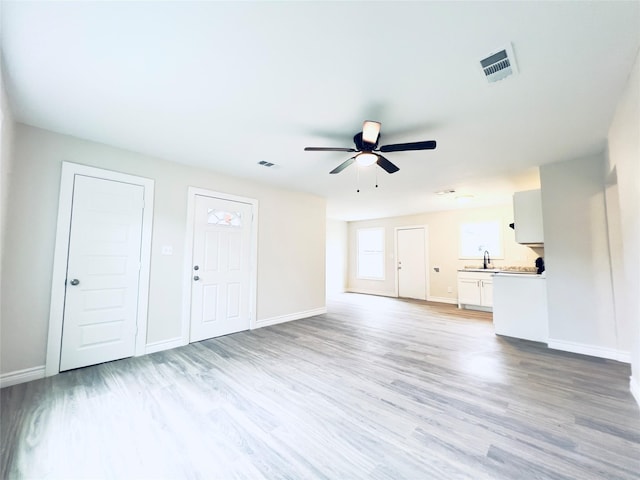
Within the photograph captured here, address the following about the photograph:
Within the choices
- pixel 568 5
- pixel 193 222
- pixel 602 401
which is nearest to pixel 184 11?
pixel 568 5

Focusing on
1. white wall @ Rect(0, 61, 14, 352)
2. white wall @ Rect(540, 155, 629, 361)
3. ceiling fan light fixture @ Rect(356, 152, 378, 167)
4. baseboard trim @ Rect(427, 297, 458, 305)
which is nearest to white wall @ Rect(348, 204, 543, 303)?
baseboard trim @ Rect(427, 297, 458, 305)

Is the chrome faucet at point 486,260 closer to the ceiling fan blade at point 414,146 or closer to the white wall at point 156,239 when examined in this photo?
the white wall at point 156,239

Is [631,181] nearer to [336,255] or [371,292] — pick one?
[371,292]

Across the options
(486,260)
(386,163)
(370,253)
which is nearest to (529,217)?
(486,260)

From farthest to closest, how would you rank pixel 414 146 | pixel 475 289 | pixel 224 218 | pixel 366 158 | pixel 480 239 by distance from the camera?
pixel 480 239 < pixel 475 289 < pixel 224 218 < pixel 366 158 < pixel 414 146

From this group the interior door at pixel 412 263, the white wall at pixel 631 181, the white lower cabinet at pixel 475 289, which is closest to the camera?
the white wall at pixel 631 181

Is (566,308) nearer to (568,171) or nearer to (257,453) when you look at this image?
(568,171)

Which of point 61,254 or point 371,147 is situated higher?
point 371,147

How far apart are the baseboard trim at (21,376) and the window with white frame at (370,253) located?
7.27 m

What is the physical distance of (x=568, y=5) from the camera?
1.32 meters

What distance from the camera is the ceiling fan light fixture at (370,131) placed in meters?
2.16

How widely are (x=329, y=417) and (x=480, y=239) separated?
6057 millimetres

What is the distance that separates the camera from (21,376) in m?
2.42

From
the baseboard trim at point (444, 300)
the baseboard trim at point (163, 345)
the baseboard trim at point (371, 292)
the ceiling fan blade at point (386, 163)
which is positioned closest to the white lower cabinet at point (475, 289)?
the baseboard trim at point (444, 300)
